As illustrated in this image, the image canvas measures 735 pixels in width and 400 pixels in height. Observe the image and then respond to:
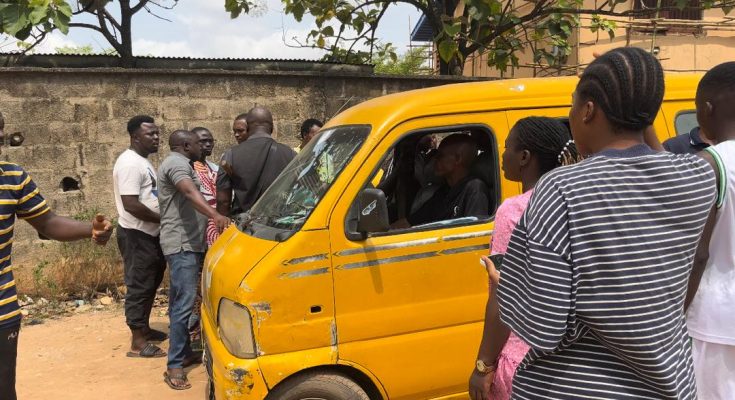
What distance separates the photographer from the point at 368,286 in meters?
2.79

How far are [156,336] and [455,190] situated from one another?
3574 millimetres

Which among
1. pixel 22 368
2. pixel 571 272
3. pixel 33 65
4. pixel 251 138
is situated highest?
pixel 33 65

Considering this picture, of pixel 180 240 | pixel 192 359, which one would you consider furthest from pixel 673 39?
pixel 192 359

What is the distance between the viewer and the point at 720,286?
1850 millimetres

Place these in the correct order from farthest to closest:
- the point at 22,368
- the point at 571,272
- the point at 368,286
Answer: the point at 22,368, the point at 368,286, the point at 571,272

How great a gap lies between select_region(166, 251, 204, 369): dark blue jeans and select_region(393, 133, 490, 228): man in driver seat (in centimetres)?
196

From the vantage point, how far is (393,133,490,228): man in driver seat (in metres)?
3.09

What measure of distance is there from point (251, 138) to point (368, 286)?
224 centimetres

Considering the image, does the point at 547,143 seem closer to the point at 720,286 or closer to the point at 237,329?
the point at 720,286

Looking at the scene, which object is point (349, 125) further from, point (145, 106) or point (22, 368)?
point (145, 106)

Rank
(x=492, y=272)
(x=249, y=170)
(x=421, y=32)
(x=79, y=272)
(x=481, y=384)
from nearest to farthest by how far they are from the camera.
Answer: (x=492, y=272), (x=481, y=384), (x=249, y=170), (x=79, y=272), (x=421, y=32)

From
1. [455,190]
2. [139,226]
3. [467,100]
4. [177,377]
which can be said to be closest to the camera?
[467,100]

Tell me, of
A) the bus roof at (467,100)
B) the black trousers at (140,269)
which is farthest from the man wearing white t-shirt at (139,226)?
the bus roof at (467,100)

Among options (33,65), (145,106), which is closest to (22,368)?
(145,106)
